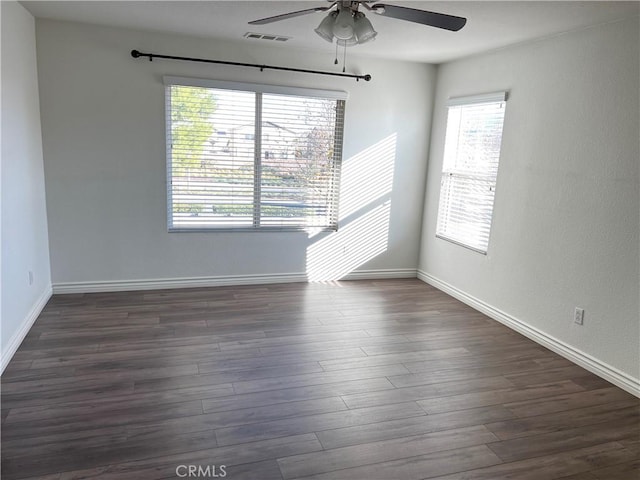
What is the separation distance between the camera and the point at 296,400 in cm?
273

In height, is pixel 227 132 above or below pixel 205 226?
above

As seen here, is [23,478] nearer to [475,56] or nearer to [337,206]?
[337,206]

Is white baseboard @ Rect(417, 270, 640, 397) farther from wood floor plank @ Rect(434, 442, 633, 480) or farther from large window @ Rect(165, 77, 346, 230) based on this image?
large window @ Rect(165, 77, 346, 230)

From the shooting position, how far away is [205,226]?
4676 mm

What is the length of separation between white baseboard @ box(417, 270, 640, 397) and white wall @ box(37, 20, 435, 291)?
45.4 inches

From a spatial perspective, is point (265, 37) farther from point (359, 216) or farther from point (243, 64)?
point (359, 216)

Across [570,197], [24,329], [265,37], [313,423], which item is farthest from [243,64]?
[313,423]

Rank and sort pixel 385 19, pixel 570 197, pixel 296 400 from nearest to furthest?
pixel 296 400, pixel 385 19, pixel 570 197

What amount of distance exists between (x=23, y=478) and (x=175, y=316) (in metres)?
1.98

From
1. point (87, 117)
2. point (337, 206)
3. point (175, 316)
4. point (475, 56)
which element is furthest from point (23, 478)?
point (475, 56)

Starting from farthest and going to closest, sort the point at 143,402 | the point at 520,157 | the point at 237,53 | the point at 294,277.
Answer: the point at 294,277 → the point at 237,53 → the point at 520,157 → the point at 143,402

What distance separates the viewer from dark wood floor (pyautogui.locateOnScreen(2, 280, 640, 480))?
221 cm

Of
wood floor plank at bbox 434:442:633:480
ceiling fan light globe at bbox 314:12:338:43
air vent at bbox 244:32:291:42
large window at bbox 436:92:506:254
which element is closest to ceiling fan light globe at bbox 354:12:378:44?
ceiling fan light globe at bbox 314:12:338:43

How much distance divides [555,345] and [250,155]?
3174 mm
